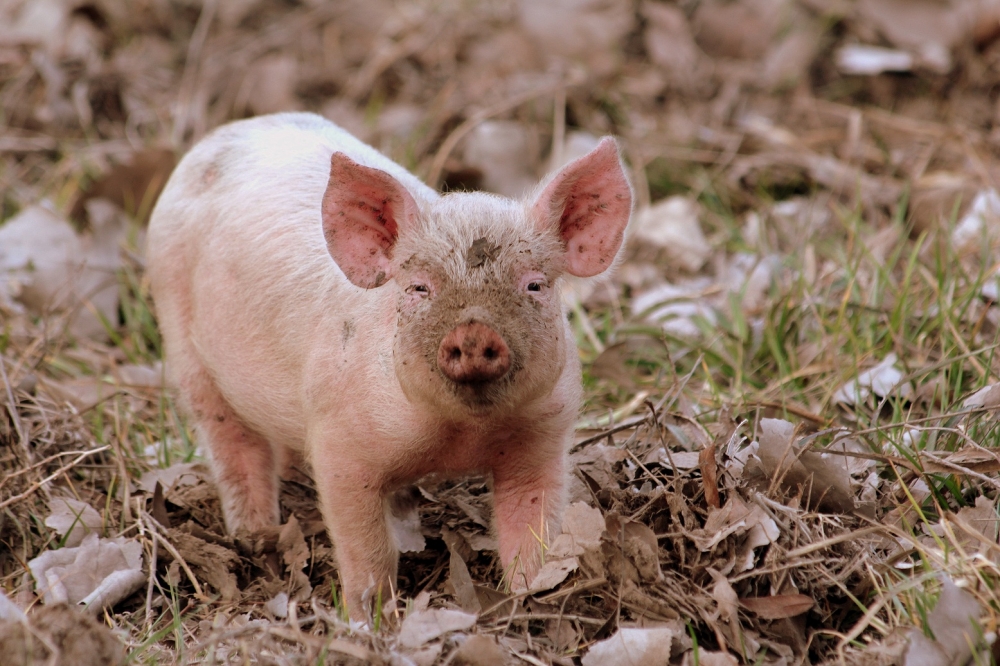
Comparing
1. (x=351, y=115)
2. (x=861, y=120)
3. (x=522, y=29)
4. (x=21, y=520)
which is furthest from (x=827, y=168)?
(x=21, y=520)

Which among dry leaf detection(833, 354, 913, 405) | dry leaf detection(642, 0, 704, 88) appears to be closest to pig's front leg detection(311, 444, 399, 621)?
dry leaf detection(833, 354, 913, 405)

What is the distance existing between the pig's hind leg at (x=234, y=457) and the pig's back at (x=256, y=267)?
0.38 feet

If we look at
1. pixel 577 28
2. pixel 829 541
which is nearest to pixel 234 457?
pixel 829 541

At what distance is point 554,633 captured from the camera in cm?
326

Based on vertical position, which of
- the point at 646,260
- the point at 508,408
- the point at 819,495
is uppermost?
the point at 508,408

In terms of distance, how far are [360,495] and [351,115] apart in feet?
15.3

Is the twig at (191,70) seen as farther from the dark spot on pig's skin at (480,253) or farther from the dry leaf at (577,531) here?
the dry leaf at (577,531)

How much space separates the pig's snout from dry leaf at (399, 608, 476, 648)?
66cm

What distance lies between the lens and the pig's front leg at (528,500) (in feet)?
11.9

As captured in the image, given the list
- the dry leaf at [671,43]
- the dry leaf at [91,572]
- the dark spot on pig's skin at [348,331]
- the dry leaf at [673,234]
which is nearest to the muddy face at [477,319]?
the dark spot on pig's skin at [348,331]

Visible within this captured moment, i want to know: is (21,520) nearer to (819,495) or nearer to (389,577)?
(389,577)

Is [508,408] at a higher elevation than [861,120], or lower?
higher

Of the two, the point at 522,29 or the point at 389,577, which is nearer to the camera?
the point at 389,577

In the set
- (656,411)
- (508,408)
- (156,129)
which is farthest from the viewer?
(156,129)
